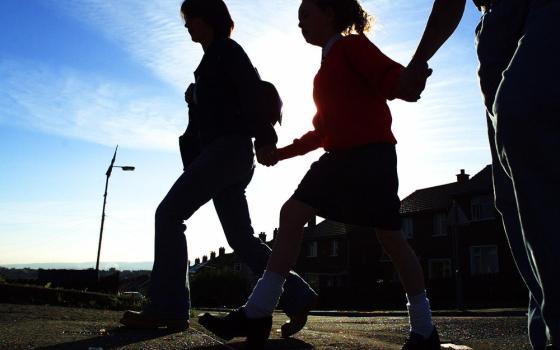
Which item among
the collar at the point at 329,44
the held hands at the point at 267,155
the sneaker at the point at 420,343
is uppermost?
the collar at the point at 329,44

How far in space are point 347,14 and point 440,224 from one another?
1345 inches

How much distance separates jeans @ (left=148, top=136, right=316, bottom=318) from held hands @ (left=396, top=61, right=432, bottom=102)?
4.47ft

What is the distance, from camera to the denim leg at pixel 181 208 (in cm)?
339

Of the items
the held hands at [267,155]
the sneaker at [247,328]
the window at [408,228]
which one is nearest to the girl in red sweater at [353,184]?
the sneaker at [247,328]

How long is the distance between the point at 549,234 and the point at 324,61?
60.0 inches

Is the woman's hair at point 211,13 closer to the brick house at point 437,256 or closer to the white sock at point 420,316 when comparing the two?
the white sock at point 420,316

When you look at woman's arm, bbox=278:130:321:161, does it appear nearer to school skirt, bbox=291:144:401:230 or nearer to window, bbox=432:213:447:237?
school skirt, bbox=291:144:401:230

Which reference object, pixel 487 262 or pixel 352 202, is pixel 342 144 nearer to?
pixel 352 202

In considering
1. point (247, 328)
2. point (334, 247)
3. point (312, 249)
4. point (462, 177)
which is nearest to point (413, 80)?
point (247, 328)

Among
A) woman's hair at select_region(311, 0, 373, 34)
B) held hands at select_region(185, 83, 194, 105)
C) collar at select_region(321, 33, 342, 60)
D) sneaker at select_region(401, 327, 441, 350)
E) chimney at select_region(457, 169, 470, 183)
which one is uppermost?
chimney at select_region(457, 169, 470, 183)

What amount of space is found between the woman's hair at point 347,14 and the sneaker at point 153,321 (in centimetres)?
191

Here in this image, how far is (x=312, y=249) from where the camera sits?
4931 cm

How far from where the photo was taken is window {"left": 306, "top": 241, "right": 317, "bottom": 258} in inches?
1924

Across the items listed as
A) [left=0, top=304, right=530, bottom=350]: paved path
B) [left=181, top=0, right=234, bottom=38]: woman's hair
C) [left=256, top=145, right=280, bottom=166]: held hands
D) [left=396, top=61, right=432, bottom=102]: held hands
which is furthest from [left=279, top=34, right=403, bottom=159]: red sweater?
[left=181, top=0, right=234, bottom=38]: woman's hair
